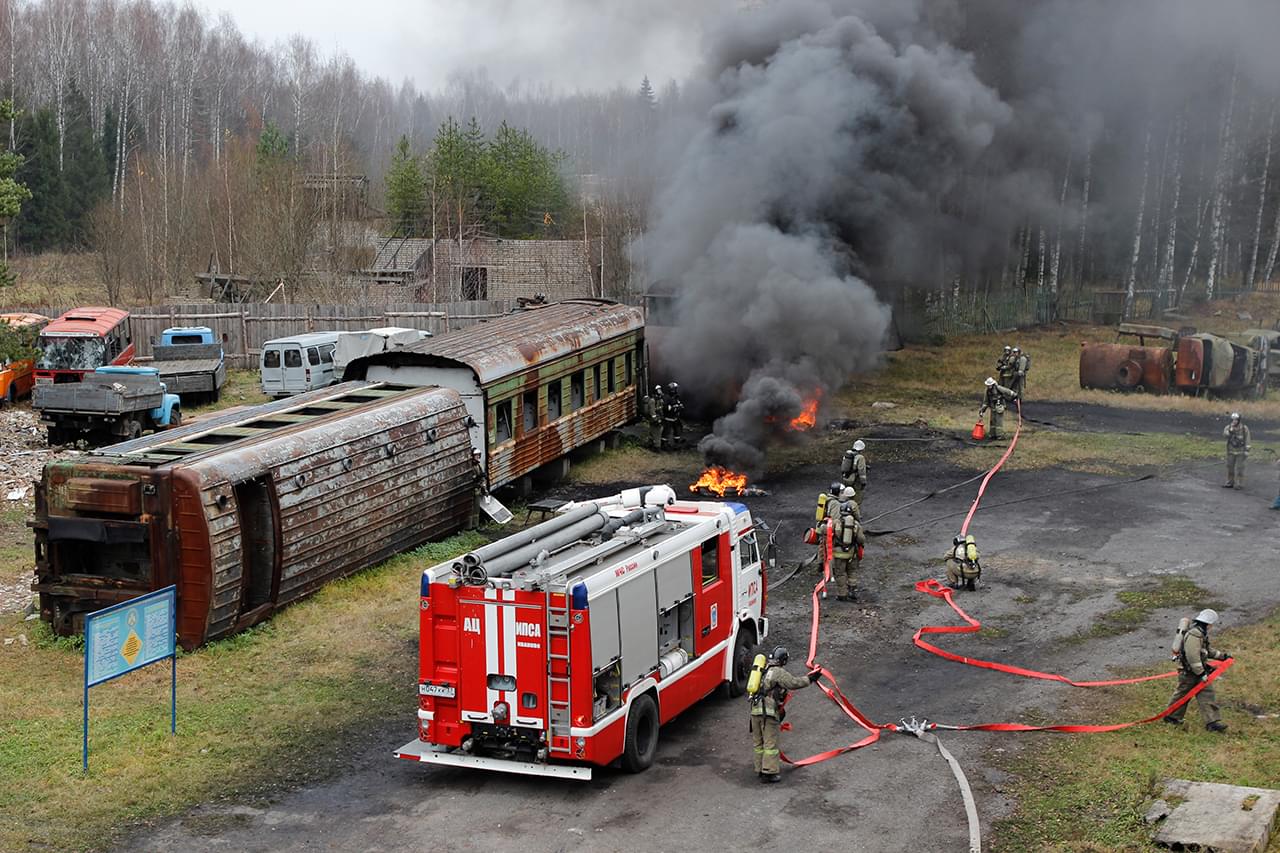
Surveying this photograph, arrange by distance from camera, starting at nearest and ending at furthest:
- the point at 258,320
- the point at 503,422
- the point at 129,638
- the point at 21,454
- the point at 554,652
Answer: the point at 554,652 → the point at 129,638 → the point at 503,422 → the point at 21,454 → the point at 258,320

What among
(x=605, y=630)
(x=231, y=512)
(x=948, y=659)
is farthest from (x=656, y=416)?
(x=605, y=630)

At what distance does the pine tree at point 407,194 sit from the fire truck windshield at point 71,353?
2244cm

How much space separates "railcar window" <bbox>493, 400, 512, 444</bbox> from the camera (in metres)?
22.3

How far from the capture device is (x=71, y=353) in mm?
30469

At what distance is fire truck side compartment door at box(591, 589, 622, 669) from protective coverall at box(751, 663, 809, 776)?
4.48 ft

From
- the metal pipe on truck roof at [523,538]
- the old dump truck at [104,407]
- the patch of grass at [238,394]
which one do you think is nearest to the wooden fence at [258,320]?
the patch of grass at [238,394]

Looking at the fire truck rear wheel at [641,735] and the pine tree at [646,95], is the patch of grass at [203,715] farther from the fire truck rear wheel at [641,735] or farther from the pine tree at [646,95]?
the pine tree at [646,95]

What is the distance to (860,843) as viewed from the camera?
1042 cm

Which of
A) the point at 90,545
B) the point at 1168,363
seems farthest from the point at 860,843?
the point at 1168,363

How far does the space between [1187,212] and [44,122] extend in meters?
50.6

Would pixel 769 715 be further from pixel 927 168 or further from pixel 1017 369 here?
pixel 927 168

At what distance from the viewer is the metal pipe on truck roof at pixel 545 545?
455 inches

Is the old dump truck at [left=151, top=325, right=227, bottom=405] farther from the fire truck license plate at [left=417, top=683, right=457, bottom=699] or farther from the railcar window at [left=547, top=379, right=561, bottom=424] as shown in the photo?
the fire truck license plate at [left=417, top=683, right=457, bottom=699]

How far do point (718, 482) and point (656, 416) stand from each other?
419cm
